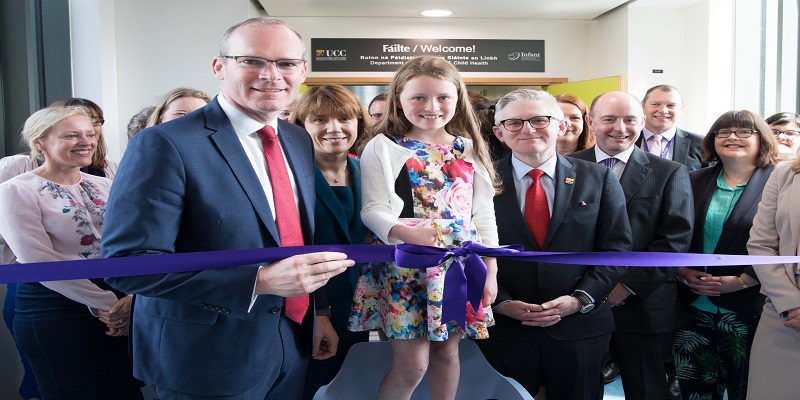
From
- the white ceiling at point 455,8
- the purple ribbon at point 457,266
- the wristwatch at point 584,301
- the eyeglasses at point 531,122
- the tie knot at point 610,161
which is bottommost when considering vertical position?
the wristwatch at point 584,301

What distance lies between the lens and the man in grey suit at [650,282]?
2.71 metres

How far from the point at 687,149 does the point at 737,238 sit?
1.45m

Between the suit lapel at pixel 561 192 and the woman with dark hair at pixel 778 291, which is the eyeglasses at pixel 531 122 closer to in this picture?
the suit lapel at pixel 561 192

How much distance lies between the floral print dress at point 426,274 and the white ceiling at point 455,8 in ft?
21.4

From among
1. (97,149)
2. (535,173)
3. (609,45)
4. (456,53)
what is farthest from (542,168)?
(456,53)

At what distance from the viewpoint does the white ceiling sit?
8305 mm

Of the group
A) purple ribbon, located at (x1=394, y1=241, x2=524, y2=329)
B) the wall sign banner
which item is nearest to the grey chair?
purple ribbon, located at (x1=394, y1=241, x2=524, y2=329)

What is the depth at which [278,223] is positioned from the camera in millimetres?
1774

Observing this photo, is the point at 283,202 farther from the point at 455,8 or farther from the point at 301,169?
the point at 455,8

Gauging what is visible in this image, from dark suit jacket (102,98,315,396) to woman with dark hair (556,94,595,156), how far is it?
97.9 inches

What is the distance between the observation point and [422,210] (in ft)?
7.24

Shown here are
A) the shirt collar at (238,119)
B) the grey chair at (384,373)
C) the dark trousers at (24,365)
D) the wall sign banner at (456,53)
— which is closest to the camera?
the shirt collar at (238,119)

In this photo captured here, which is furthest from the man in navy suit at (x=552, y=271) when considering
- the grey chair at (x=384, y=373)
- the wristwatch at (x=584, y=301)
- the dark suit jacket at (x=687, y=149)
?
the dark suit jacket at (x=687, y=149)

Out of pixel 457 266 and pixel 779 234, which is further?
pixel 779 234
